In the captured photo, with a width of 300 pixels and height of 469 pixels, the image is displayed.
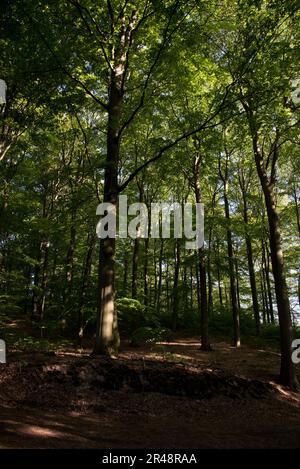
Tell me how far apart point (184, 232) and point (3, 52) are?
1562cm

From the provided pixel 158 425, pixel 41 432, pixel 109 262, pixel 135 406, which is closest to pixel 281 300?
pixel 109 262

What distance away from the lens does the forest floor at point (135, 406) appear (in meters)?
5.86

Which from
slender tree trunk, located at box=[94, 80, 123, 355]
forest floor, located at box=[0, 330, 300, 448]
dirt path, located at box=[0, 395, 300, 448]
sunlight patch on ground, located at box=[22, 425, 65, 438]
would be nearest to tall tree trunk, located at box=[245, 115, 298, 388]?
forest floor, located at box=[0, 330, 300, 448]

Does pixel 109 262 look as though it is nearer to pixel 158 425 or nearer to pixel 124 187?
pixel 124 187

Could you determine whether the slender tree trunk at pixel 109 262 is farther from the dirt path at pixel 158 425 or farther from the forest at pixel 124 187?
the dirt path at pixel 158 425

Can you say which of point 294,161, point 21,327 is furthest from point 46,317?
point 294,161

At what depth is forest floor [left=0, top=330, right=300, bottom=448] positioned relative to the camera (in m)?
5.86

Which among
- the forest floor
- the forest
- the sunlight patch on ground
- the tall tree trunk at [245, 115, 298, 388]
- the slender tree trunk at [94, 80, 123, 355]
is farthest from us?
the tall tree trunk at [245, 115, 298, 388]

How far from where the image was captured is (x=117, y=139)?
11164 millimetres

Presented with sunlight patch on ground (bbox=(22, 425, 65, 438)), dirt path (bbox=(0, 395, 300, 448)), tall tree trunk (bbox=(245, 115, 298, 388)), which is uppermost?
tall tree trunk (bbox=(245, 115, 298, 388))

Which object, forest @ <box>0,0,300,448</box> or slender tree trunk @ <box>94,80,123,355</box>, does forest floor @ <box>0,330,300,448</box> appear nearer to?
forest @ <box>0,0,300,448</box>

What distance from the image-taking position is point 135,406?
25.7 ft

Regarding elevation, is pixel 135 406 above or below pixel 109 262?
below
